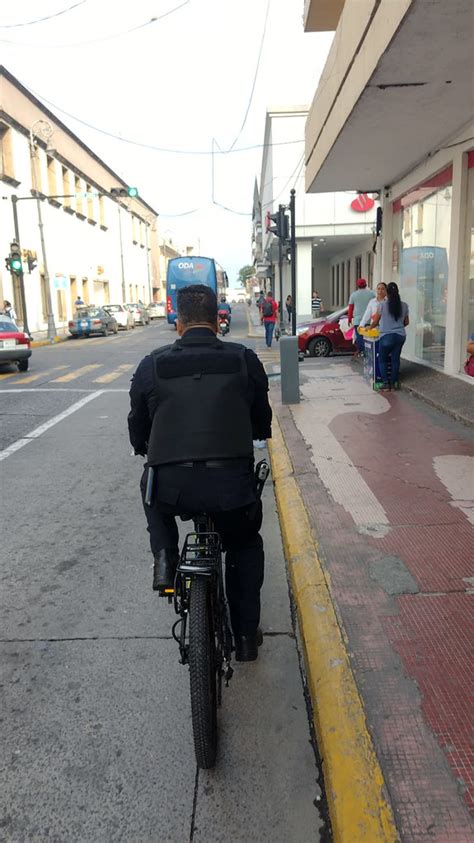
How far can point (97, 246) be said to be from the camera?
162 ft

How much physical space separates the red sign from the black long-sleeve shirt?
25.2 metres

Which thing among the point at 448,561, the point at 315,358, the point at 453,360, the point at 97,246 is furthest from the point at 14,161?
the point at 448,561

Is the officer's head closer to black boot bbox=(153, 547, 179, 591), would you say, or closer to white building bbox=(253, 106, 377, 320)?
black boot bbox=(153, 547, 179, 591)

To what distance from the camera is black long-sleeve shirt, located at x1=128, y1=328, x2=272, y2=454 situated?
105 inches

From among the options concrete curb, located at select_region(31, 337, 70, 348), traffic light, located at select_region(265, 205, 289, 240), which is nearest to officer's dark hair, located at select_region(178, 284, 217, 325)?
traffic light, located at select_region(265, 205, 289, 240)

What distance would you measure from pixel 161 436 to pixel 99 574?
2.08 meters

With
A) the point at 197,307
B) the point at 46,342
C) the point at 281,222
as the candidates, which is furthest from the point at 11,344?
the point at 197,307

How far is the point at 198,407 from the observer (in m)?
2.54

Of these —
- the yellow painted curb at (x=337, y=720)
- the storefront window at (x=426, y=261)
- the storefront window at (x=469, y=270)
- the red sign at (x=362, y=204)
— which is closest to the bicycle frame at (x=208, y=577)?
the yellow painted curb at (x=337, y=720)

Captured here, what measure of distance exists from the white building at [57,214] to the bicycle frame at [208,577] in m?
24.9

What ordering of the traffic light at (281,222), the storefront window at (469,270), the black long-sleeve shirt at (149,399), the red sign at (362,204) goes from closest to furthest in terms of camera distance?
1. the black long-sleeve shirt at (149,399)
2. the storefront window at (469,270)
3. the traffic light at (281,222)
4. the red sign at (362,204)

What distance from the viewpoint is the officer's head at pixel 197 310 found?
9.05 ft

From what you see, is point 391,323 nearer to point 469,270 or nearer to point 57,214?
point 469,270

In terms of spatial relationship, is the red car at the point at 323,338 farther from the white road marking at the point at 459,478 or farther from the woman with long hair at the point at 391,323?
the white road marking at the point at 459,478
